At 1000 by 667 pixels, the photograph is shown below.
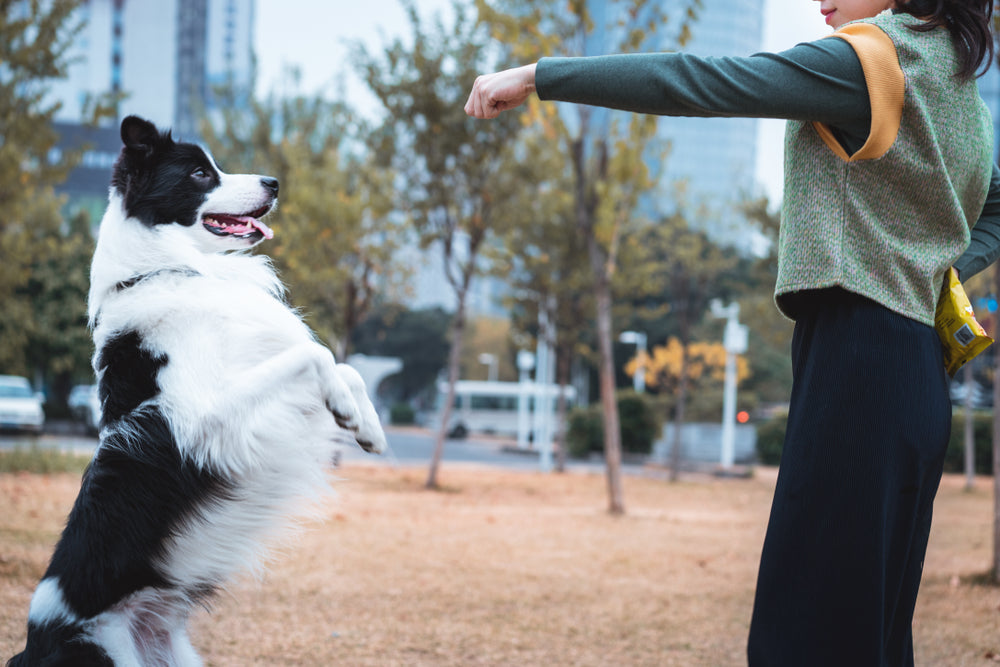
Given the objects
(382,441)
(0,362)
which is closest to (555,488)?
(382,441)

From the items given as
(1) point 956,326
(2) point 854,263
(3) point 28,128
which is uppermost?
(3) point 28,128

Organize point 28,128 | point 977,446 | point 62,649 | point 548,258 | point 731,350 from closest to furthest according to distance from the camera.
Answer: point 62,649 < point 28,128 < point 548,258 < point 731,350 < point 977,446

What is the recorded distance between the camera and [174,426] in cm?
222

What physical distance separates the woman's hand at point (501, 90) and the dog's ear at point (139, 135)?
3.69ft

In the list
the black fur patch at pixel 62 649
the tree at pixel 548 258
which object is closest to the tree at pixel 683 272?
the tree at pixel 548 258

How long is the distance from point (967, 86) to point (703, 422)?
29.5 m

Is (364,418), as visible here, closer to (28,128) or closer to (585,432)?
(28,128)

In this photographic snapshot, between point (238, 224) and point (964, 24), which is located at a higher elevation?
point (964, 24)

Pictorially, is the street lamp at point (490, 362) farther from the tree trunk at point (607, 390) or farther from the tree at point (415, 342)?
the tree trunk at point (607, 390)

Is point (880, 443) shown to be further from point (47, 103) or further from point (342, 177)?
point (342, 177)

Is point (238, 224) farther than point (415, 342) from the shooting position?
No

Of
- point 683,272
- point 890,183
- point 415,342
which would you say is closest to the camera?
point 890,183

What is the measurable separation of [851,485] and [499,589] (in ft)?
15.0

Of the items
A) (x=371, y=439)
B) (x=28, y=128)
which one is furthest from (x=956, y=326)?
(x=28, y=128)
